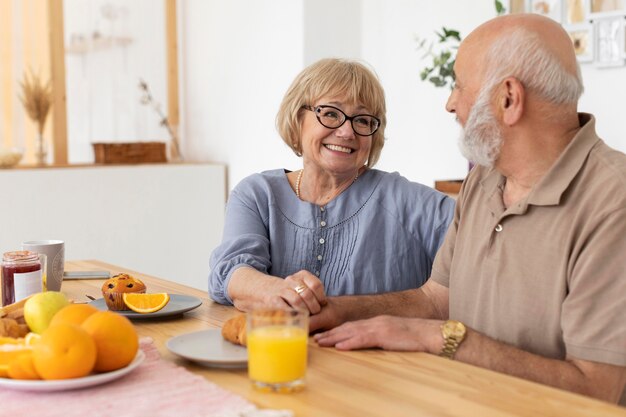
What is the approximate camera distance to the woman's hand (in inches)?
65.0

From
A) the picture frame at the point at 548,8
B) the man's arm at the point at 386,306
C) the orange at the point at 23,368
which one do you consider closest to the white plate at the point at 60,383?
the orange at the point at 23,368

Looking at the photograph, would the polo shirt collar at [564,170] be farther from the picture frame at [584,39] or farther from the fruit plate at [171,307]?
the picture frame at [584,39]

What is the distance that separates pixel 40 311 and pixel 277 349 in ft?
1.50

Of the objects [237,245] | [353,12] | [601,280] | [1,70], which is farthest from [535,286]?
[1,70]

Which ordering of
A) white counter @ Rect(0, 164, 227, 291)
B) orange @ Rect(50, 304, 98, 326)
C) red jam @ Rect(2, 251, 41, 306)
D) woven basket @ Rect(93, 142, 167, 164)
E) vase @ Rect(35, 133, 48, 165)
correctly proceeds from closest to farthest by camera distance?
orange @ Rect(50, 304, 98, 326), red jam @ Rect(2, 251, 41, 306), white counter @ Rect(0, 164, 227, 291), vase @ Rect(35, 133, 48, 165), woven basket @ Rect(93, 142, 167, 164)

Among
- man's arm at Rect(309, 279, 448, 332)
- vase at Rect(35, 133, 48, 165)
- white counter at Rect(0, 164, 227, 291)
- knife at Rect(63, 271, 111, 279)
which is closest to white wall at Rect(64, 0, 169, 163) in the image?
vase at Rect(35, 133, 48, 165)

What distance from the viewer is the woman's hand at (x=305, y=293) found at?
1.65m

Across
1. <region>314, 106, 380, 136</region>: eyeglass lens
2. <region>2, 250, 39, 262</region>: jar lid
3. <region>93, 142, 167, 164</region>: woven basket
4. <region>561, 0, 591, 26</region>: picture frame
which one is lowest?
<region>2, 250, 39, 262</region>: jar lid

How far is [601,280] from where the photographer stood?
55.6 inches

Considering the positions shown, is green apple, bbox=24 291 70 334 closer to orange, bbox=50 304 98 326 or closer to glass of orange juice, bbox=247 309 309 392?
orange, bbox=50 304 98 326

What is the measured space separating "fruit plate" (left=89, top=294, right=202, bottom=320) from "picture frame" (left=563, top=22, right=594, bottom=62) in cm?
201

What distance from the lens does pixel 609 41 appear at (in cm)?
315

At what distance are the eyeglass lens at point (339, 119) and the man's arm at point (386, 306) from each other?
0.48 meters

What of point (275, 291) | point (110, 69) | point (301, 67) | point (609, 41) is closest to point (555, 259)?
point (275, 291)
